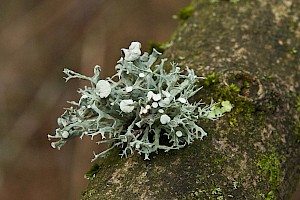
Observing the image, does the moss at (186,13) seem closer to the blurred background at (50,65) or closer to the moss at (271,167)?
the moss at (271,167)

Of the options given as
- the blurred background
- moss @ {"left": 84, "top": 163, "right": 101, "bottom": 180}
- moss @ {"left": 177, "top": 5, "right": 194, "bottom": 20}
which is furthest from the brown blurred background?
moss @ {"left": 84, "top": 163, "right": 101, "bottom": 180}

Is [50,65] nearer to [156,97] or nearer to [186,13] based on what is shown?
[186,13]

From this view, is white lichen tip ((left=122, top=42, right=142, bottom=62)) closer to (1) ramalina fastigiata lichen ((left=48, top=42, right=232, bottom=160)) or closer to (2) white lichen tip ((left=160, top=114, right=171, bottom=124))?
(1) ramalina fastigiata lichen ((left=48, top=42, right=232, bottom=160))

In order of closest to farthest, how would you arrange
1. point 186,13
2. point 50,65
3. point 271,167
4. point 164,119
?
point 164,119, point 271,167, point 186,13, point 50,65

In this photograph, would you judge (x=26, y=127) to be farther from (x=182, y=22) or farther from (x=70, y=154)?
(x=182, y=22)

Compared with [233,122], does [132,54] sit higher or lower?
higher

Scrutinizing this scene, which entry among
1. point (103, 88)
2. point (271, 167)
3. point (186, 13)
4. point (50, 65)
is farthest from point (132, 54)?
point (50, 65)

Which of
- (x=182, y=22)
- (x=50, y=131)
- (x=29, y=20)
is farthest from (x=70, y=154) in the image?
(x=182, y=22)
